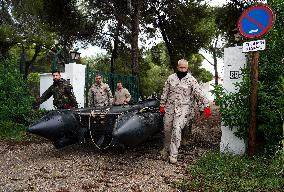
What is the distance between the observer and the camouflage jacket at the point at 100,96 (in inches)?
416

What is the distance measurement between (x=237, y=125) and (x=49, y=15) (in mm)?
12758

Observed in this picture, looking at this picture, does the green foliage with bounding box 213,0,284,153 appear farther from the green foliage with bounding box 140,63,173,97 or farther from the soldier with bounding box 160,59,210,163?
the green foliage with bounding box 140,63,173,97

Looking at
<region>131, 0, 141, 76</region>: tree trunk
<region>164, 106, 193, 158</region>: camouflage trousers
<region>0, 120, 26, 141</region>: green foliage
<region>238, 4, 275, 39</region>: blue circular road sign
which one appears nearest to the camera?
<region>238, 4, 275, 39</region>: blue circular road sign

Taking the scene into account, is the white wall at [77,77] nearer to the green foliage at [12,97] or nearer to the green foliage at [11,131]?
the green foliage at [12,97]

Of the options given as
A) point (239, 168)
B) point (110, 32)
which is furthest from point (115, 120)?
point (110, 32)

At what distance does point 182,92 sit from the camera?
6926 mm

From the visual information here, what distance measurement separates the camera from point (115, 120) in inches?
273

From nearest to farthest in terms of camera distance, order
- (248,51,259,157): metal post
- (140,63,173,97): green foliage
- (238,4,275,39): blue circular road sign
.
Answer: (238,4,275,39): blue circular road sign, (248,51,259,157): metal post, (140,63,173,97): green foliage

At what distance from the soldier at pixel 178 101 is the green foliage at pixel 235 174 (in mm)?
636

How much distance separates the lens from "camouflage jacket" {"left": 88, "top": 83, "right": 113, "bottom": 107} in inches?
416

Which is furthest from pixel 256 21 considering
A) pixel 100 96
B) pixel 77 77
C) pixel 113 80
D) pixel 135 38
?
pixel 135 38

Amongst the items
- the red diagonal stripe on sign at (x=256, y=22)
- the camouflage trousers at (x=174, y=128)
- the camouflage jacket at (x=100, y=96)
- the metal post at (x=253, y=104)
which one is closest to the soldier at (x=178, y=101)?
the camouflage trousers at (x=174, y=128)

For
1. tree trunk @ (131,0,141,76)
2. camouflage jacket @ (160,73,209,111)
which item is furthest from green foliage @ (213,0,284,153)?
tree trunk @ (131,0,141,76)

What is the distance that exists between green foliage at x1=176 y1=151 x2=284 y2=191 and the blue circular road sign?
1.92 meters
